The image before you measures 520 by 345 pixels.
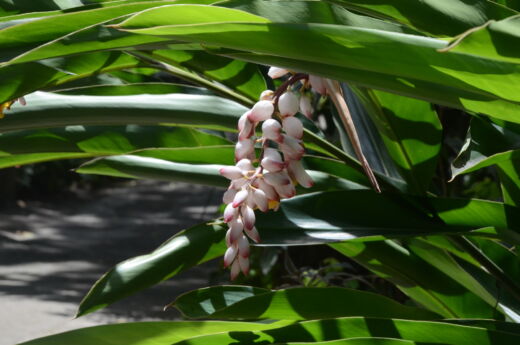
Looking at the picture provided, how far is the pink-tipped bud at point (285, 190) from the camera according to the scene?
0.84 metres

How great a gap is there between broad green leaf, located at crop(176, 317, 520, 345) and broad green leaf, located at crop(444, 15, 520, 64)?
0.38m

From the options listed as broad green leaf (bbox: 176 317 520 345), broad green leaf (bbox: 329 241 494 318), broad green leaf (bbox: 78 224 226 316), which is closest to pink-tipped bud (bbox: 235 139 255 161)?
broad green leaf (bbox: 176 317 520 345)

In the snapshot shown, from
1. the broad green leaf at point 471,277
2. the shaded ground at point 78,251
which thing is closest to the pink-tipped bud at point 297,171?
the broad green leaf at point 471,277

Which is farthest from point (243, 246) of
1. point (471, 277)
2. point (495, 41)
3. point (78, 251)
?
point (78, 251)

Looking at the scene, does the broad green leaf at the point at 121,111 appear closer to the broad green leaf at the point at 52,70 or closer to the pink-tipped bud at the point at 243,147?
the broad green leaf at the point at 52,70

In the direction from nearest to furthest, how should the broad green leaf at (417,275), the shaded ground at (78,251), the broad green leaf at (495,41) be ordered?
the broad green leaf at (495,41)
the broad green leaf at (417,275)
the shaded ground at (78,251)

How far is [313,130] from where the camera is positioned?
1304mm

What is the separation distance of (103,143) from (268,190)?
1.79ft

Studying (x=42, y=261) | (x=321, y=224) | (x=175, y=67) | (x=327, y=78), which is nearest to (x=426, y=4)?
(x=327, y=78)

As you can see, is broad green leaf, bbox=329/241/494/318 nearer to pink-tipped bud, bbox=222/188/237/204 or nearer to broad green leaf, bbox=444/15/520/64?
pink-tipped bud, bbox=222/188/237/204

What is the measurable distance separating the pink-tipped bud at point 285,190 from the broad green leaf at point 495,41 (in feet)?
0.80

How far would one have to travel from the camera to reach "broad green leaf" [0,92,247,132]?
3.68ft

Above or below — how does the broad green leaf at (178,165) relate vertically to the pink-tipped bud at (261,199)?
below

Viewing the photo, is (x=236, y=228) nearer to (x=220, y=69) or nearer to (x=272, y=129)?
(x=272, y=129)
